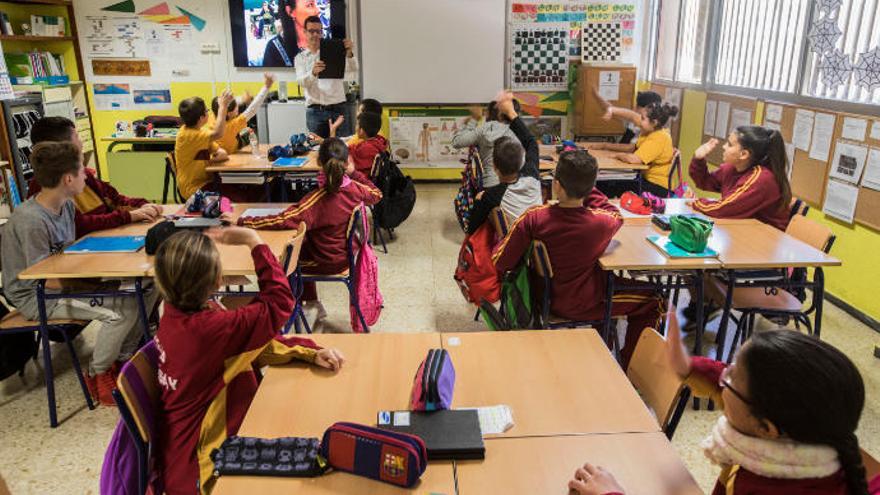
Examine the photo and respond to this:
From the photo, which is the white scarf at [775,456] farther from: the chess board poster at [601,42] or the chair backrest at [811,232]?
the chess board poster at [601,42]

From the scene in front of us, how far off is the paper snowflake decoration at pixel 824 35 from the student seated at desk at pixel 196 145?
13.8ft

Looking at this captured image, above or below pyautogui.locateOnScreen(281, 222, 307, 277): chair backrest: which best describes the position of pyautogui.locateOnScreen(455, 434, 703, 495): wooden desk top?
below

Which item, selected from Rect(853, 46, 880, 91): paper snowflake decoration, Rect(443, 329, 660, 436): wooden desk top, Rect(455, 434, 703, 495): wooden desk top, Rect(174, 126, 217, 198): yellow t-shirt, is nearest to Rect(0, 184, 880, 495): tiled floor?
Rect(455, 434, 703, 495): wooden desk top

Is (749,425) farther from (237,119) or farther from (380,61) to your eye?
(380,61)

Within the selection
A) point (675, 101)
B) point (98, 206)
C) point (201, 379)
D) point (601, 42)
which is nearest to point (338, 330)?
point (98, 206)

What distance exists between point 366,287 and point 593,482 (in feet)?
7.75

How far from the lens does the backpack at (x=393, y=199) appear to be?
5125mm

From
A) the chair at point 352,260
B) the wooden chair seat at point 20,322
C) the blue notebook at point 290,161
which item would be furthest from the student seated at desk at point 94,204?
the blue notebook at point 290,161

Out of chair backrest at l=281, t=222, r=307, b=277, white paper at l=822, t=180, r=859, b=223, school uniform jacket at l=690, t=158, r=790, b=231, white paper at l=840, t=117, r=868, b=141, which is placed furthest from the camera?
white paper at l=822, t=180, r=859, b=223

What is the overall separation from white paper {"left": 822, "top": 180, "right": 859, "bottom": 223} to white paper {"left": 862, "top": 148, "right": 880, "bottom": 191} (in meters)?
0.12

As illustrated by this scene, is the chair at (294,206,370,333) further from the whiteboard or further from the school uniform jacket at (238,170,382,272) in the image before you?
the whiteboard

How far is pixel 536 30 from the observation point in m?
7.08

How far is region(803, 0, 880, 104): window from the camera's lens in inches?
150

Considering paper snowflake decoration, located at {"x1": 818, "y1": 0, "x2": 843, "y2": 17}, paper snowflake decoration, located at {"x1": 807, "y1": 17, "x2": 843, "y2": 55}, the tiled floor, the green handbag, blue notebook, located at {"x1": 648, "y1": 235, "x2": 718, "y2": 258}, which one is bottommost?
the tiled floor
